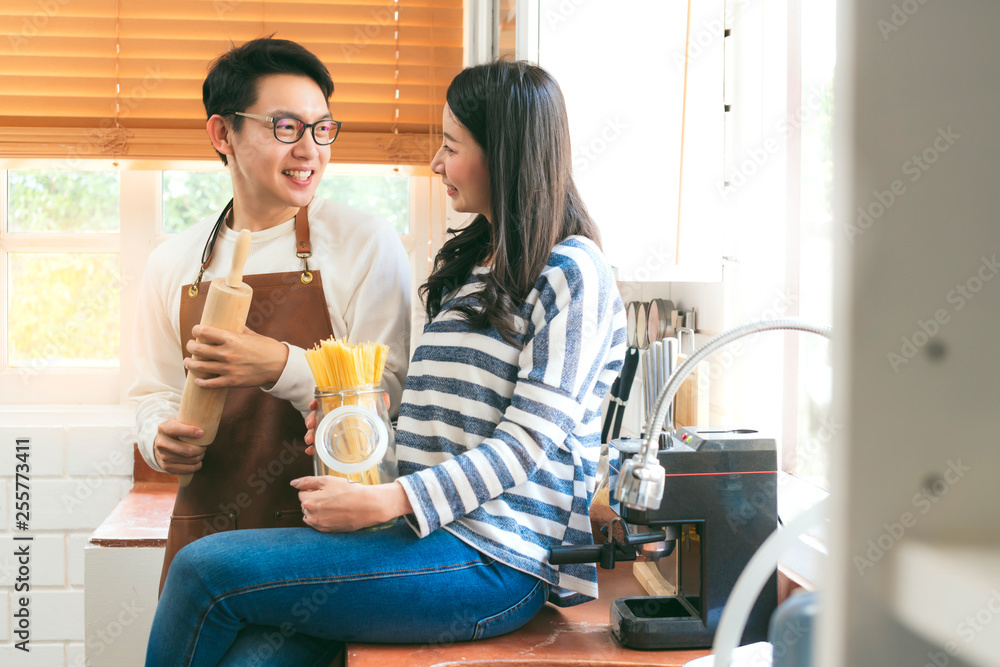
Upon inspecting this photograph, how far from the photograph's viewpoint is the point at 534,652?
3.18ft

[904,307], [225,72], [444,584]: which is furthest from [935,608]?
[225,72]

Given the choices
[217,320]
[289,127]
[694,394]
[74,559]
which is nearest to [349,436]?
[217,320]

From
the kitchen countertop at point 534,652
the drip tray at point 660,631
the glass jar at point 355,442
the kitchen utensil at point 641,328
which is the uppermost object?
the kitchen utensil at point 641,328

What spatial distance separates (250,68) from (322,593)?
0.92m

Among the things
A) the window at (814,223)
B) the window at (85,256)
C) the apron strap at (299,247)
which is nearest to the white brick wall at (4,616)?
the window at (85,256)

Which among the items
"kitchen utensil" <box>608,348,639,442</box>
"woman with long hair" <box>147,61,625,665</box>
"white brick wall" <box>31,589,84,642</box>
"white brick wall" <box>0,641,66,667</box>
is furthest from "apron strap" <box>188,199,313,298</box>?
"white brick wall" <box>0,641,66,667</box>

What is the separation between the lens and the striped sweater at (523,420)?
3.11ft

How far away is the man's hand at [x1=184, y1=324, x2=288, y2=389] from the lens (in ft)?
3.84

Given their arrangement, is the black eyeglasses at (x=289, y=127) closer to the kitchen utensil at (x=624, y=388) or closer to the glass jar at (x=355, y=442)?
the glass jar at (x=355, y=442)

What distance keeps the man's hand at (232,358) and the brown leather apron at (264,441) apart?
4.5 inches

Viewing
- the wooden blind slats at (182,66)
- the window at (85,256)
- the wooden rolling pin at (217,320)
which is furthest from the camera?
the window at (85,256)

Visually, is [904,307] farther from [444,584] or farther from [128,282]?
[128,282]

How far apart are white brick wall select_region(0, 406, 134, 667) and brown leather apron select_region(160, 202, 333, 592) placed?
1.04m

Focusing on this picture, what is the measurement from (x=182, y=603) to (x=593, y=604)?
1.92 ft
